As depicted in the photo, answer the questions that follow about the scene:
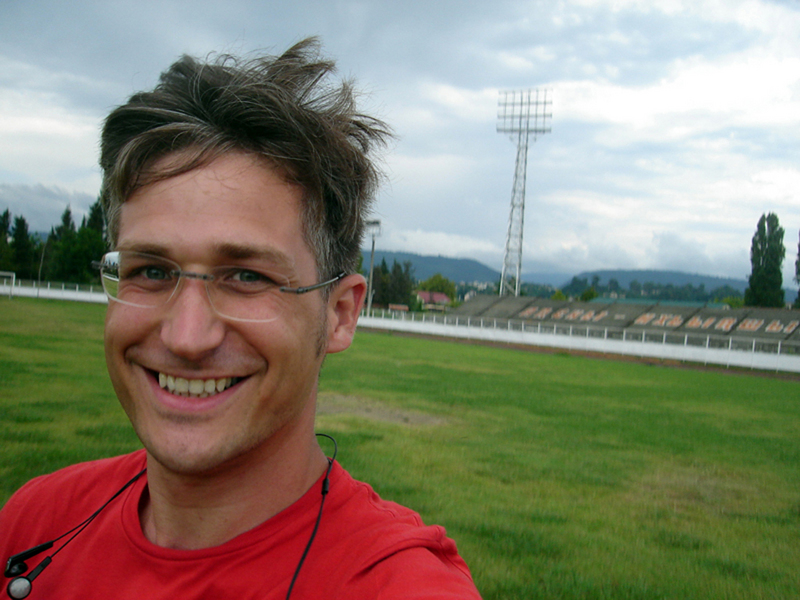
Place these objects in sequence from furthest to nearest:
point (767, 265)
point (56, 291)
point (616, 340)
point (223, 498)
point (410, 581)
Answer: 1. point (767, 265)
2. point (56, 291)
3. point (616, 340)
4. point (223, 498)
5. point (410, 581)

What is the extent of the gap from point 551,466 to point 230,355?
248 inches

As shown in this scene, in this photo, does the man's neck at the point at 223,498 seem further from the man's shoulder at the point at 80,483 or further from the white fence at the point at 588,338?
the white fence at the point at 588,338

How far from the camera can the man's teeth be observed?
1408 mm

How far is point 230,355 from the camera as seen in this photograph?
140cm

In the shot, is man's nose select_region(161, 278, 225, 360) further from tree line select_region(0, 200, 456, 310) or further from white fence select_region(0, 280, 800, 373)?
tree line select_region(0, 200, 456, 310)

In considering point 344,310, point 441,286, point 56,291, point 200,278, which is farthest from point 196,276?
point 441,286

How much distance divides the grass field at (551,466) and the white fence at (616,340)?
15.4 metres

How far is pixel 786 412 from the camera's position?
555 inches

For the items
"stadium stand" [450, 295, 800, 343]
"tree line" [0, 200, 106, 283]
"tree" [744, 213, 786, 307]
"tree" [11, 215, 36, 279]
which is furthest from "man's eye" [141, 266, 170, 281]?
"tree" [11, 215, 36, 279]

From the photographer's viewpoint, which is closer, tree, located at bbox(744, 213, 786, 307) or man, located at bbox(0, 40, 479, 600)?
man, located at bbox(0, 40, 479, 600)

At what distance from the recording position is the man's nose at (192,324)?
53.6 inches

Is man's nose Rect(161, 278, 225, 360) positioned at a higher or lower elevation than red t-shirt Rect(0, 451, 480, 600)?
higher

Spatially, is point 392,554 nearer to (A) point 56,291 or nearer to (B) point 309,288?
(B) point 309,288

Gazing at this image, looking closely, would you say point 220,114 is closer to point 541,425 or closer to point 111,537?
point 111,537
